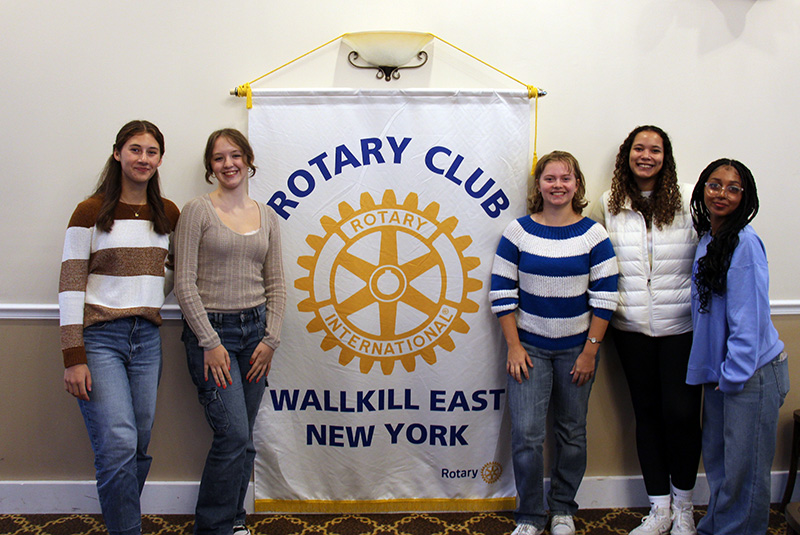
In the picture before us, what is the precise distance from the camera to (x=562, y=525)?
2172 millimetres

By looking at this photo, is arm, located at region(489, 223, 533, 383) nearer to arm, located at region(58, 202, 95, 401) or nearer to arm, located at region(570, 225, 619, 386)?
arm, located at region(570, 225, 619, 386)

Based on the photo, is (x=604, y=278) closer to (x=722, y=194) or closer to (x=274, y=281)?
(x=722, y=194)

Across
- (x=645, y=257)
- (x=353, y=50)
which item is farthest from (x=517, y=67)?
(x=645, y=257)

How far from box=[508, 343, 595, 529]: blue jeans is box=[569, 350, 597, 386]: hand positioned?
21 millimetres

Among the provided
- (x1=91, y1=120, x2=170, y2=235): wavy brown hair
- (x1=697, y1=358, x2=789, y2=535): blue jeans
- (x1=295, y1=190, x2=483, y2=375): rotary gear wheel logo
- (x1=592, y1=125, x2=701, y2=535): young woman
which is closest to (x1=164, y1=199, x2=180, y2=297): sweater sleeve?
(x1=91, y1=120, x2=170, y2=235): wavy brown hair

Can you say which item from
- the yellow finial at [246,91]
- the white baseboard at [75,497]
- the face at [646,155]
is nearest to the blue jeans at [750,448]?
the face at [646,155]

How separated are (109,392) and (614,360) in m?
1.97

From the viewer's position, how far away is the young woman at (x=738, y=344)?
178 centimetres

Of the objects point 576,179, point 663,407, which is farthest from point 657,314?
point 576,179

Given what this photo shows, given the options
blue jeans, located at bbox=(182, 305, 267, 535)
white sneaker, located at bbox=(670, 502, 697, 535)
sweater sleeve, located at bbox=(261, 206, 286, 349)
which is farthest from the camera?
white sneaker, located at bbox=(670, 502, 697, 535)

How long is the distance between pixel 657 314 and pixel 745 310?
0.33 m

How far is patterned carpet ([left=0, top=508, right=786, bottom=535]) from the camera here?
2.22 metres

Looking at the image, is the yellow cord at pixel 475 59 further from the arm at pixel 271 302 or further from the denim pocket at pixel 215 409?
the denim pocket at pixel 215 409

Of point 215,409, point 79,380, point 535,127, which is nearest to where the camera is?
point 79,380
